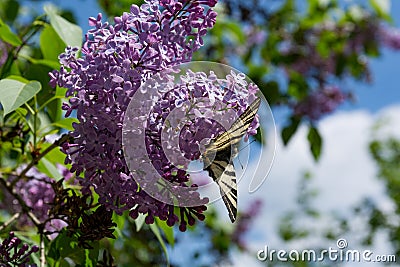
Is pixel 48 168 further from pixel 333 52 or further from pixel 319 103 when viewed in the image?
pixel 333 52

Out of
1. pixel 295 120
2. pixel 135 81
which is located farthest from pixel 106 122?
pixel 295 120

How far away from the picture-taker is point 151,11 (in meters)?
0.95

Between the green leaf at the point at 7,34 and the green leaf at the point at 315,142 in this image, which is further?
the green leaf at the point at 315,142

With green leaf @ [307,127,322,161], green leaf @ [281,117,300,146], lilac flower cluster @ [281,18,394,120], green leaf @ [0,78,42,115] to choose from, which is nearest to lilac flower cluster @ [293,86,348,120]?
lilac flower cluster @ [281,18,394,120]

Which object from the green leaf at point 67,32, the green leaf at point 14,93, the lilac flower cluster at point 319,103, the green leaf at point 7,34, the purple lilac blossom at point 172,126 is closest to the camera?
the purple lilac blossom at point 172,126

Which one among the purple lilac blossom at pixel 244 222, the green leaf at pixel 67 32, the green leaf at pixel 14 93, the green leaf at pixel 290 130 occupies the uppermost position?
the green leaf at pixel 14 93

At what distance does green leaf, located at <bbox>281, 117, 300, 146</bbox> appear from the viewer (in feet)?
9.31

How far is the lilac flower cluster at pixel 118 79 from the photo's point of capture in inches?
35.2

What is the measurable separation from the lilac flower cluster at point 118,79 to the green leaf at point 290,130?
6.30 ft

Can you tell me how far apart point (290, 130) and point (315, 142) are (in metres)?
0.24

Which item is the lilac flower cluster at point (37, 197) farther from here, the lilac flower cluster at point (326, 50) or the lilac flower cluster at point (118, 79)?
the lilac flower cluster at point (326, 50)

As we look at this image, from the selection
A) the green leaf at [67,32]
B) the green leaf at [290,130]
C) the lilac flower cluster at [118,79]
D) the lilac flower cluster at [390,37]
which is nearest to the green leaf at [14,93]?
the lilac flower cluster at [118,79]

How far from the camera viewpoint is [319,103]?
3410 millimetres

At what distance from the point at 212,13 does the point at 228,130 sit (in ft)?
0.62
